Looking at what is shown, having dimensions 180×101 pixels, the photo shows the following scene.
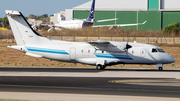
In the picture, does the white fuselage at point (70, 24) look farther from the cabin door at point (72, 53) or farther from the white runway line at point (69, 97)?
the white runway line at point (69, 97)

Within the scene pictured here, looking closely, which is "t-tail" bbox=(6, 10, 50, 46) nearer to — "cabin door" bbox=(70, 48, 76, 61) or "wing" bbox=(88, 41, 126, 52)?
"cabin door" bbox=(70, 48, 76, 61)

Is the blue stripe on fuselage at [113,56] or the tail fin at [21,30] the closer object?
the blue stripe on fuselage at [113,56]

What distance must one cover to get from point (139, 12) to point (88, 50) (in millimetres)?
45393

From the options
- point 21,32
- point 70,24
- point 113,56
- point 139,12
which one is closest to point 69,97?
point 113,56

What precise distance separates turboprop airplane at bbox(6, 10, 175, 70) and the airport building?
41.9 meters

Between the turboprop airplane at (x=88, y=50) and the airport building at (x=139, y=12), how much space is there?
41.9m

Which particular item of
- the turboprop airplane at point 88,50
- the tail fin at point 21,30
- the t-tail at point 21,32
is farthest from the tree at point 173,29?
the tail fin at point 21,30

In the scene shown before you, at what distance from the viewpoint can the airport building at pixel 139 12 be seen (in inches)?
2749

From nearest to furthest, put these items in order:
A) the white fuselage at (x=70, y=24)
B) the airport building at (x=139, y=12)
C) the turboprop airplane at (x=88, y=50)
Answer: the turboprop airplane at (x=88, y=50)
the white fuselage at (x=70, y=24)
the airport building at (x=139, y=12)

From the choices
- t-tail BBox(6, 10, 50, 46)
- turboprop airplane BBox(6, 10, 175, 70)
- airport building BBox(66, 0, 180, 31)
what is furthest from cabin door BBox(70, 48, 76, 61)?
airport building BBox(66, 0, 180, 31)

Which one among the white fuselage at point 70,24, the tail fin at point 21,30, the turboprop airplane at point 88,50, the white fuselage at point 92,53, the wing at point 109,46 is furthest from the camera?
the white fuselage at point 70,24

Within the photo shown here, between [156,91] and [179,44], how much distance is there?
34.2m

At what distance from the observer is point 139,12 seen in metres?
71.4

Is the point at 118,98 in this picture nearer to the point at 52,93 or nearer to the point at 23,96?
the point at 52,93
